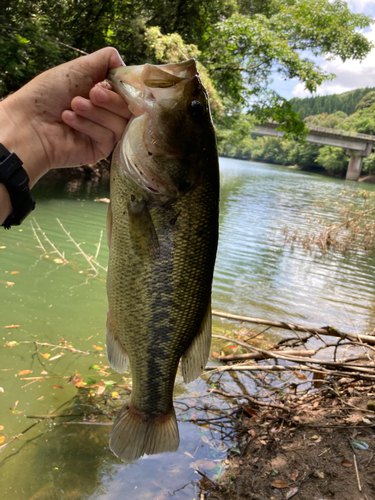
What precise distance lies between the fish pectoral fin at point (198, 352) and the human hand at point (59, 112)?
113 centimetres

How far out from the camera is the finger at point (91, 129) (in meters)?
1.97

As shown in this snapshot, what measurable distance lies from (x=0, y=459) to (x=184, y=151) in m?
2.84

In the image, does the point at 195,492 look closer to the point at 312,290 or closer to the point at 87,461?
the point at 87,461

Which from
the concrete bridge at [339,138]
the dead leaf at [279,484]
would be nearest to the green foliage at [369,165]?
the concrete bridge at [339,138]

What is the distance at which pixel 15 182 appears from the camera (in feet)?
6.07

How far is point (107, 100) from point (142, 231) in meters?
0.68

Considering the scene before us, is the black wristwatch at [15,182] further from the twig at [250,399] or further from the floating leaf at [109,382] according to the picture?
the twig at [250,399]

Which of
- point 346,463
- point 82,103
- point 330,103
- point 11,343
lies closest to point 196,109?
point 82,103

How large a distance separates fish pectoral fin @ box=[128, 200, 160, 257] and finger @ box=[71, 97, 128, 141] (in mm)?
533

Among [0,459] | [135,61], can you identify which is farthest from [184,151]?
[135,61]

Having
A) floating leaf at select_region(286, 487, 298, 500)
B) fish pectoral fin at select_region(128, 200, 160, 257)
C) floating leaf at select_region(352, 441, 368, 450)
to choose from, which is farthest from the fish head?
floating leaf at select_region(352, 441, 368, 450)

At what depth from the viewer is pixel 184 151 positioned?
1.74 meters

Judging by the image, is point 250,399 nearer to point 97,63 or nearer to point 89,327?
point 89,327

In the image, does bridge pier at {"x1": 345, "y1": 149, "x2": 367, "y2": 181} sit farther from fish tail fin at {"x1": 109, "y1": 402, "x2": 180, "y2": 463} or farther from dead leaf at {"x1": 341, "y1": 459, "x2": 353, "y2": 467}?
fish tail fin at {"x1": 109, "y1": 402, "x2": 180, "y2": 463}
